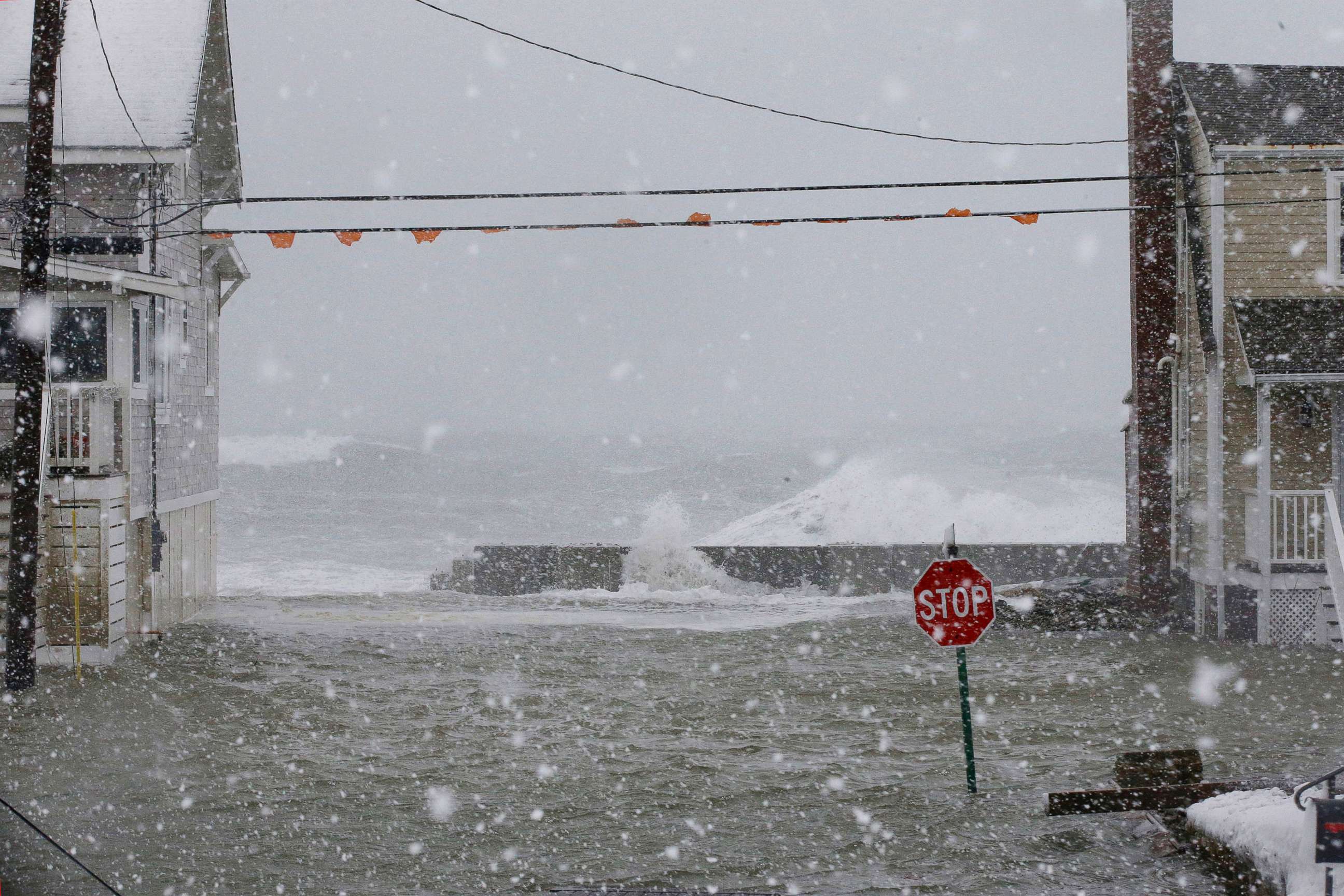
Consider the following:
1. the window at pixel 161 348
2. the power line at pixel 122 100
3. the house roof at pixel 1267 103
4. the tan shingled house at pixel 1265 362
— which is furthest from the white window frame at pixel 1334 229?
the window at pixel 161 348

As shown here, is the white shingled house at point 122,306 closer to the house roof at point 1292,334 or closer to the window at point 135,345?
the window at point 135,345

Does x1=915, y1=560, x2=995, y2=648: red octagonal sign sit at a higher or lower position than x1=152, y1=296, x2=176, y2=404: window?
lower

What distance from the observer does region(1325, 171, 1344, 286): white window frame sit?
15.2 m

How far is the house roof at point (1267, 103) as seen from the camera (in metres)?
15.1

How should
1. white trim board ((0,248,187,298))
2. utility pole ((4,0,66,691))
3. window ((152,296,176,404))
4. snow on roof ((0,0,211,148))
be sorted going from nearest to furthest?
1. utility pole ((4,0,66,691))
2. white trim board ((0,248,187,298))
3. snow on roof ((0,0,211,148))
4. window ((152,296,176,404))

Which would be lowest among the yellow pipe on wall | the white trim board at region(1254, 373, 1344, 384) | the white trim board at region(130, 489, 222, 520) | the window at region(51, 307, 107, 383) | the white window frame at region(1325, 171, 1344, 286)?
the yellow pipe on wall

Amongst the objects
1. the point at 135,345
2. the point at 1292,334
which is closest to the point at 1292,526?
the point at 1292,334

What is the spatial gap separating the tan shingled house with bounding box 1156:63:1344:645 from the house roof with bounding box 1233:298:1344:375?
0.02 meters

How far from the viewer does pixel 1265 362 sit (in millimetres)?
14312

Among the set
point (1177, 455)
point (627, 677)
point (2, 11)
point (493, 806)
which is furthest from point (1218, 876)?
point (2, 11)

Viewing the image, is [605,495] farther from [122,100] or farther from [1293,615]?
[1293,615]

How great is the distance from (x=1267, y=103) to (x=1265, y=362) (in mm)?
4512

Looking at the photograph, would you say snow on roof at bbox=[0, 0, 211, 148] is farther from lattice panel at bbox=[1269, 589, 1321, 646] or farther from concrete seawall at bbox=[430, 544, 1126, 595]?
lattice panel at bbox=[1269, 589, 1321, 646]

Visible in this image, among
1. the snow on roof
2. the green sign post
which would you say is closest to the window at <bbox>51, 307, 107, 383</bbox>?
the snow on roof
